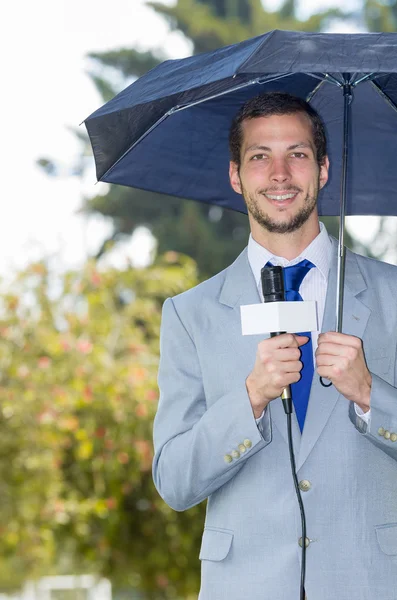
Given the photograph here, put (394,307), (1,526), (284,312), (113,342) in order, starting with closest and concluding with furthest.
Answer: (284,312), (394,307), (1,526), (113,342)

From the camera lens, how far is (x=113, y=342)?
9.27m

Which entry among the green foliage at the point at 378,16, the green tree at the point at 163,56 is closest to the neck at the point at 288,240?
the green tree at the point at 163,56

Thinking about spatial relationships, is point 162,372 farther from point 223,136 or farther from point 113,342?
point 113,342

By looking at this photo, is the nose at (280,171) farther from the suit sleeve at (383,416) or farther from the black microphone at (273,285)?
the suit sleeve at (383,416)

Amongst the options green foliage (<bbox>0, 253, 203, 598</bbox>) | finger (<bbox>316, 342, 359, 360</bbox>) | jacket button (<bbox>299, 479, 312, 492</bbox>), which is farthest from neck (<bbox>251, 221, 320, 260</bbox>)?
green foliage (<bbox>0, 253, 203, 598</bbox>)

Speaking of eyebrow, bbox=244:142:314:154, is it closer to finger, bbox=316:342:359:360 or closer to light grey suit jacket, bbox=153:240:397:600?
light grey suit jacket, bbox=153:240:397:600

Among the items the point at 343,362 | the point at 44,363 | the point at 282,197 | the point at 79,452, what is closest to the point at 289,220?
the point at 282,197

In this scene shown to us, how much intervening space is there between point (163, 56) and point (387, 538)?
1909cm

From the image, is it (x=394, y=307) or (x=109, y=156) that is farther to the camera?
(x=109, y=156)

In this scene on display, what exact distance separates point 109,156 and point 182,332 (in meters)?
0.66

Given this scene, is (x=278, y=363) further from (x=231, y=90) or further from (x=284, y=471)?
(x=231, y=90)

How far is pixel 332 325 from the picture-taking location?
2746mm

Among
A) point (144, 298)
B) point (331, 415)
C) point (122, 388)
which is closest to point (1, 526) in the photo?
point (122, 388)

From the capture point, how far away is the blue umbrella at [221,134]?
2.84 m
